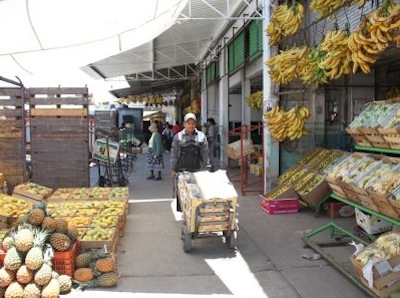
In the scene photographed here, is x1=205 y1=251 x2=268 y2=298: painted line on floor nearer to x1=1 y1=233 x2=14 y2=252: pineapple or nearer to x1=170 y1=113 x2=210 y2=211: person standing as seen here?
x1=170 y1=113 x2=210 y2=211: person standing

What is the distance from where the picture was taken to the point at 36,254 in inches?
194

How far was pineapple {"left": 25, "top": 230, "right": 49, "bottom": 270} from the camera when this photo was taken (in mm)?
4857

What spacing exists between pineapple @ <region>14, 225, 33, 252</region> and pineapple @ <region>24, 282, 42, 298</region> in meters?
0.38

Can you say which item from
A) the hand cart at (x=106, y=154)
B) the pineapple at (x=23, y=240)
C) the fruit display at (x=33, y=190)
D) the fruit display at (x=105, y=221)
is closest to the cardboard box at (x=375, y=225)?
the fruit display at (x=105, y=221)

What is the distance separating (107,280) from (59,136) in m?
5.65

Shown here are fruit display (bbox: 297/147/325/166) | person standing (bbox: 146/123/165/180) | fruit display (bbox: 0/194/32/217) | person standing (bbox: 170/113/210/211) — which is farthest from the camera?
person standing (bbox: 146/123/165/180)

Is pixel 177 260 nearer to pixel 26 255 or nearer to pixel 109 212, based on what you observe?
pixel 109 212

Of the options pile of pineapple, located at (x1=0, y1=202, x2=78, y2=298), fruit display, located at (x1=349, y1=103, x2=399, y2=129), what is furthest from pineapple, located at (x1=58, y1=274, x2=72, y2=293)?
fruit display, located at (x1=349, y1=103, x2=399, y2=129)

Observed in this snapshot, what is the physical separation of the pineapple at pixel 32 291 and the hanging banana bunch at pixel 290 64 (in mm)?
5731

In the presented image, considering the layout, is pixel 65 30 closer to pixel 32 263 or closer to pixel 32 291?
pixel 32 263

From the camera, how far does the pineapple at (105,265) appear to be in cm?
535

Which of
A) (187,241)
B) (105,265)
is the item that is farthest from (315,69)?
(105,265)

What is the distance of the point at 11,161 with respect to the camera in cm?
990

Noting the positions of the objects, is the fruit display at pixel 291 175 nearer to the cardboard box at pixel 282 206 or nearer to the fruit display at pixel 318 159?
the fruit display at pixel 318 159
